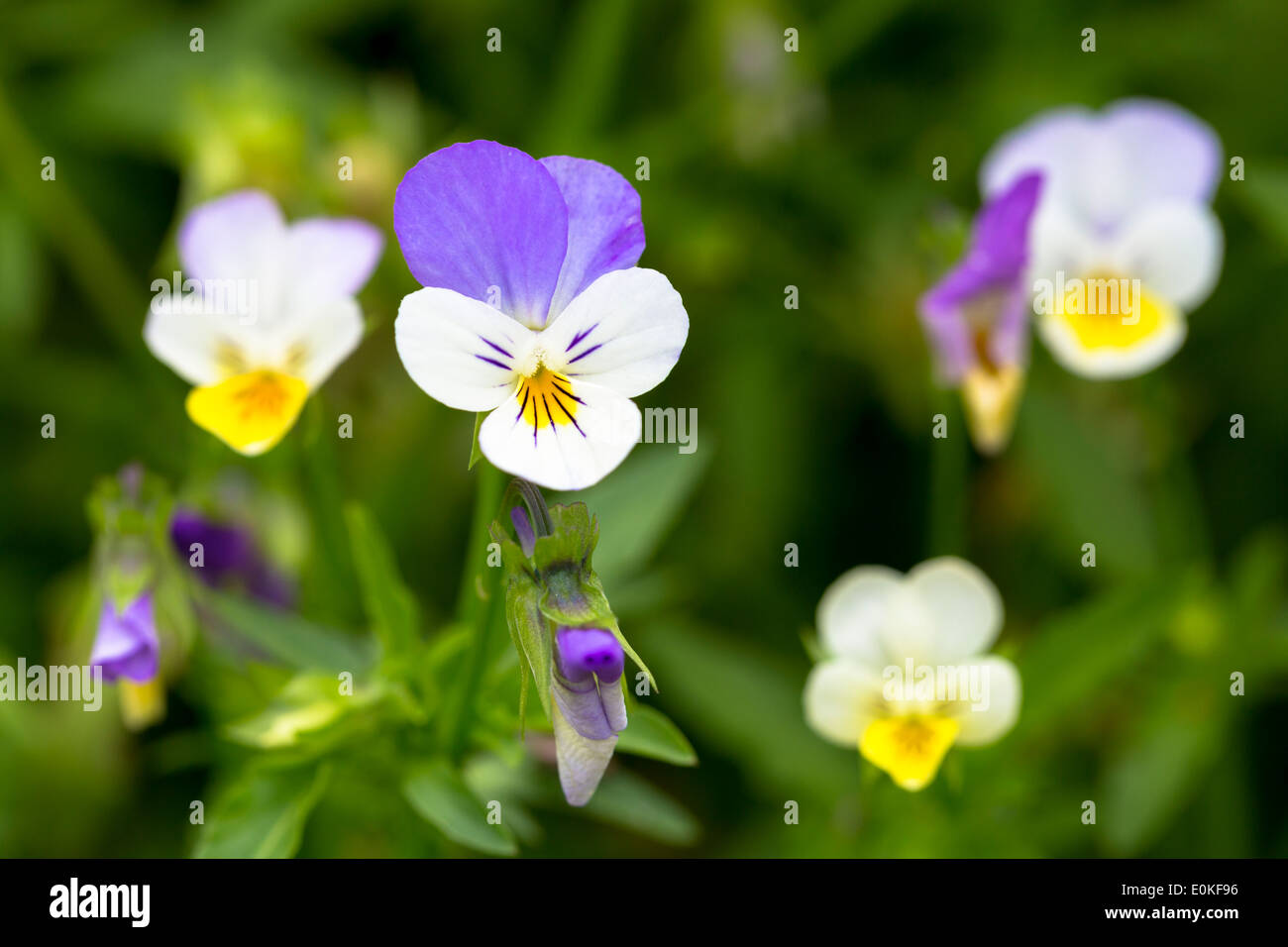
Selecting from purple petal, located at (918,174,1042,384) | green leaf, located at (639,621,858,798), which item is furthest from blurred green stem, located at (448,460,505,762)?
green leaf, located at (639,621,858,798)

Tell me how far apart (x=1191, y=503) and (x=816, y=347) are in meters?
0.75

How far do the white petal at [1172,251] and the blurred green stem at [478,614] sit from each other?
88 cm

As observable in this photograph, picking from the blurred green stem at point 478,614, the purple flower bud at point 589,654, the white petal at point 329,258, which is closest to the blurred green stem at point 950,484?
the blurred green stem at point 478,614

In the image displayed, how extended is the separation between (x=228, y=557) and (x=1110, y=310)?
1208mm

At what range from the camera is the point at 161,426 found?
93.3 inches

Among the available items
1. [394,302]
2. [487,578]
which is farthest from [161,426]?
[487,578]

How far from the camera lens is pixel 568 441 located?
39.5 inches

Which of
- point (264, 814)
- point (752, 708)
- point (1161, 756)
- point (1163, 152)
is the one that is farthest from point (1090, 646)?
point (264, 814)

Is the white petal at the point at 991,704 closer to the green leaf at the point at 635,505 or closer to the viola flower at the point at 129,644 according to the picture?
the green leaf at the point at 635,505

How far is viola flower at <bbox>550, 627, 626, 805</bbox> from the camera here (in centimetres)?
101

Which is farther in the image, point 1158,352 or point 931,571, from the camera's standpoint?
point 1158,352

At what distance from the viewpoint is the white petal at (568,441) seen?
958mm
